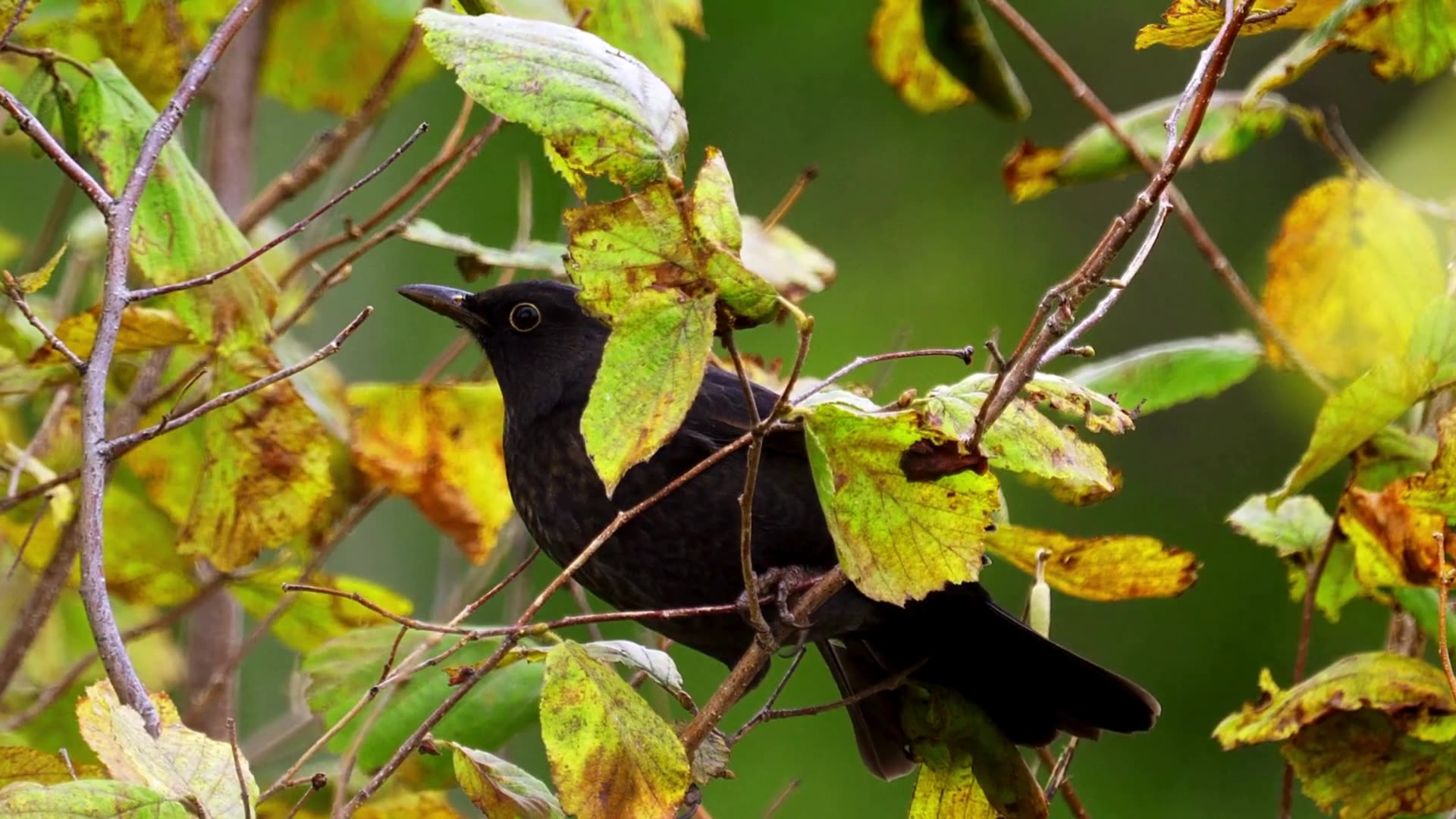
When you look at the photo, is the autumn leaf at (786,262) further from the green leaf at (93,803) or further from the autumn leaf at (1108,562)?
the green leaf at (93,803)

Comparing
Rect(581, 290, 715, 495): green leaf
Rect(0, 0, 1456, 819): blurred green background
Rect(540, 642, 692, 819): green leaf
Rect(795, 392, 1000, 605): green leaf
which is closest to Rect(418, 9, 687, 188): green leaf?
Rect(581, 290, 715, 495): green leaf

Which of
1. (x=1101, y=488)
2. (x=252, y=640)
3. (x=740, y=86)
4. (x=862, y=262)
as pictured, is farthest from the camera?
(x=740, y=86)

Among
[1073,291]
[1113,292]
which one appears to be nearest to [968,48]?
[1113,292]

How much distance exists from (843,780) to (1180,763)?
1730mm

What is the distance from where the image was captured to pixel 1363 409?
2168 mm

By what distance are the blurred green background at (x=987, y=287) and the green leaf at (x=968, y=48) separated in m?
4.26

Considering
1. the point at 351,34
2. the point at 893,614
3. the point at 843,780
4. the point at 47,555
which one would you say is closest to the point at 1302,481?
the point at 893,614

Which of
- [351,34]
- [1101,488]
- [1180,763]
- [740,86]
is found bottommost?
[1180,763]

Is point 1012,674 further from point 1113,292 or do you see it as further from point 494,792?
point 494,792

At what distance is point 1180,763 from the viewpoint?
841cm

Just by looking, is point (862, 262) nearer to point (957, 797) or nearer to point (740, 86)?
point (740, 86)

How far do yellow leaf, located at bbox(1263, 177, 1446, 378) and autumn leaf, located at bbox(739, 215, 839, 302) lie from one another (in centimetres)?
72

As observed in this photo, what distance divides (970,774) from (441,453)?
3.64 ft

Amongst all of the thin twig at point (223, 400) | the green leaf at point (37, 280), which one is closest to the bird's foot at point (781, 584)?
the thin twig at point (223, 400)
